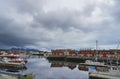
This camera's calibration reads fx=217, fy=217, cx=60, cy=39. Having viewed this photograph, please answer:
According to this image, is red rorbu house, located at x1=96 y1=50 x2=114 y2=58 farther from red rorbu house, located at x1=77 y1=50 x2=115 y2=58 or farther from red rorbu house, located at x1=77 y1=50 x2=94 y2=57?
red rorbu house, located at x1=77 y1=50 x2=94 y2=57

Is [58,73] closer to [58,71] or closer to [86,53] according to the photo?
[58,71]

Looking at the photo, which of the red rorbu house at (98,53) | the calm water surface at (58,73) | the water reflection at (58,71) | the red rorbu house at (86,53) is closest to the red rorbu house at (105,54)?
the red rorbu house at (98,53)

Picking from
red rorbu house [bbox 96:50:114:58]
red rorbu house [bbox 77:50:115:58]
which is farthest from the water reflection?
red rorbu house [bbox 77:50:115:58]

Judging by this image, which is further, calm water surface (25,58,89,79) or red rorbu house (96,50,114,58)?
red rorbu house (96,50,114,58)

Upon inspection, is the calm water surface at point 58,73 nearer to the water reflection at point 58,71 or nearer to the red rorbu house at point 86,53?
the water reflection at point 58,71

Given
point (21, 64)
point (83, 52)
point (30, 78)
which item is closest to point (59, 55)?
point (83, 52)

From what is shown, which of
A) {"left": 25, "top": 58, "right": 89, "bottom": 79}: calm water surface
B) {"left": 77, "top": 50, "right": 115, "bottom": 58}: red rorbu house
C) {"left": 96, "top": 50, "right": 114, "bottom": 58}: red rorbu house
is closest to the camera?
{"left": 25, "top": 58, "right": 89, "bottom": 79}: calm water surface

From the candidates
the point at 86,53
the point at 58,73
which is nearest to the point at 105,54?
the point at 86,53

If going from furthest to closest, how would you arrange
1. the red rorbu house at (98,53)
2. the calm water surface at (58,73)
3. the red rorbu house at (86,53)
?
the red rorbu house at (86,53), the red rorbu house at (98,53), the calm water surface at (58,73)

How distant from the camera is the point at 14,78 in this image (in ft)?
94.1

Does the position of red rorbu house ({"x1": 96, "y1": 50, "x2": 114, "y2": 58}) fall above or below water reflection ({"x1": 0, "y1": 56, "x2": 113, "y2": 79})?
above

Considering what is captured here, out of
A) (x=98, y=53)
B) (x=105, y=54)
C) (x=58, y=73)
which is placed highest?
(x=98, y=53)

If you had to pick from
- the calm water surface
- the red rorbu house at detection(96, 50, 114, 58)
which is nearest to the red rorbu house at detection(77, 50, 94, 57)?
the red rorbu house at detection(96, 50, 114, 58)

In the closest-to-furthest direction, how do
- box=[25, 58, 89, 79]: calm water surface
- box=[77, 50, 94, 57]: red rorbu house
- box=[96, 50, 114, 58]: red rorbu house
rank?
box=[25, 58, 89, 79]: calm water surface → box=[96, 50, 114, 58]: red rorbu house → box=[77, 50, 94, 57]: red rorbu house
